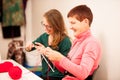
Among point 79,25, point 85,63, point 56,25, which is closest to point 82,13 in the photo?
point 79,25

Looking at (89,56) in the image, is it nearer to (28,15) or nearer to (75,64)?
(75,64)

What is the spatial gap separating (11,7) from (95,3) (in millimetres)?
1482

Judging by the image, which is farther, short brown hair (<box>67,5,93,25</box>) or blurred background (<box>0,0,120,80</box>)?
blurred background (<box>0,0,120,80</box>)

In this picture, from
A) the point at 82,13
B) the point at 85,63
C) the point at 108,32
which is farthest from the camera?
the point at 108,32

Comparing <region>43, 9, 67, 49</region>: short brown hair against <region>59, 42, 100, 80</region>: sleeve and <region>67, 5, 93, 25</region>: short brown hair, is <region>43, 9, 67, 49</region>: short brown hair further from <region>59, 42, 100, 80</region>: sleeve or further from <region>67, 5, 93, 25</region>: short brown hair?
<region>59, 42, 100, 80</region>: sleeve

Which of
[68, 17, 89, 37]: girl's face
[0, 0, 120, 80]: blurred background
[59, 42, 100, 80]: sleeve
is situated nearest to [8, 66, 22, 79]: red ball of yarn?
[59, 42, 100, 80]: sleeve

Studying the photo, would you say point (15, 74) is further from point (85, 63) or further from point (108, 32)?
point (108, 32)

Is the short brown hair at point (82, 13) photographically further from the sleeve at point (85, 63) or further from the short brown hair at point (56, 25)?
the short brown hair at point (56, 25)

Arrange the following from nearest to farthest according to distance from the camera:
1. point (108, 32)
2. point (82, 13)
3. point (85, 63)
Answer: point (85, 63), point (82, 13), point (108, 32)

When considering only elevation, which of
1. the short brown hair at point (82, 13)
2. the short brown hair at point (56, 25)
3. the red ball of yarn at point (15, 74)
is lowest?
the red ball of yarn at point (15, 74)

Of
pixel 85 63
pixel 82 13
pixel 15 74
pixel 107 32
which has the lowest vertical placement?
pixel 15 74

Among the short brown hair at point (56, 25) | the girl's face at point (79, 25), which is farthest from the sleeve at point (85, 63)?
the short brown hair at point (56, 25)

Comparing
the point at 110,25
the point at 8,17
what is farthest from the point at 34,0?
the point at 110,25

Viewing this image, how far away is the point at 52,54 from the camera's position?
4.92ft
